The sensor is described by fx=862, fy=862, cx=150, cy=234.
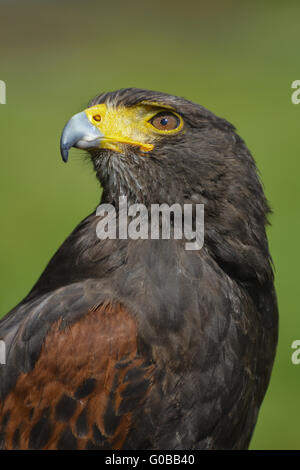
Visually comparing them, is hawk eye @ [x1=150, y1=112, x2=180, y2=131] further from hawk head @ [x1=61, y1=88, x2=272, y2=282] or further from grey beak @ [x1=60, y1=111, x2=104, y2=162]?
grey beak @ [x1=60, y1=111, x2=104, y2=162]

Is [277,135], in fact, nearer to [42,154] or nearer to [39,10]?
[42,154]

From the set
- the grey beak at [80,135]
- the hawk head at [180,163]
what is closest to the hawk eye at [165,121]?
the hawk head at [180,163]

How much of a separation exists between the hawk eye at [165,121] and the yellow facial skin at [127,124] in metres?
0.01

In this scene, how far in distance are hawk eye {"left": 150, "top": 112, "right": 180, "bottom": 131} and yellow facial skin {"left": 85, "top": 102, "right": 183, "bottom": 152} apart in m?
0.01

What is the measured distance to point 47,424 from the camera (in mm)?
3379

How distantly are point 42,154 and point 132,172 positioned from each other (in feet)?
34.0

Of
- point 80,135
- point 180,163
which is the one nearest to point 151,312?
point 180,163

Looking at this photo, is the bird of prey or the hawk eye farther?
the hawk eye

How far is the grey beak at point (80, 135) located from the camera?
11.8 feet

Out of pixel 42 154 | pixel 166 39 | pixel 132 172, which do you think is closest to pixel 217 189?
pixel 132 172

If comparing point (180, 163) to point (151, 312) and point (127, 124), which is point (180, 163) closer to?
point (127, 124)

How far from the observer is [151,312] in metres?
3.40

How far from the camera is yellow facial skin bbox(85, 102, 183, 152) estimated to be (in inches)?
145

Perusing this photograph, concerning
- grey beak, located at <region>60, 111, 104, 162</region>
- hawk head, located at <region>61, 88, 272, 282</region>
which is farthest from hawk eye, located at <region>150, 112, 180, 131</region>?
grey beak, located at <region>60, 111, 104, 162</region>
